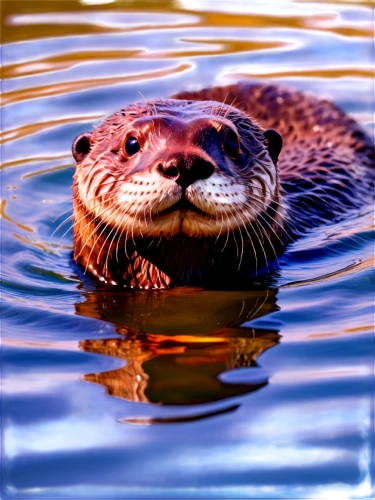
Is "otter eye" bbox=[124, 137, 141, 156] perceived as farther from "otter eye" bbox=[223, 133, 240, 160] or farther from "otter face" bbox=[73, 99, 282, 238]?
"otter eye" bbox=[223, 133, 240, 160]

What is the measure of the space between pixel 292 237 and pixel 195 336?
1.49 metres

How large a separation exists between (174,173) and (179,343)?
78 centimetres

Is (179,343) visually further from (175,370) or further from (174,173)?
(174,173)

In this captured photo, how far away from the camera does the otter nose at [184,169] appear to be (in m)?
4.77

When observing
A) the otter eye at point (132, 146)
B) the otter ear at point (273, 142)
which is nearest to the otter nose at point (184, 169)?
the otter eye at point (132, 146)

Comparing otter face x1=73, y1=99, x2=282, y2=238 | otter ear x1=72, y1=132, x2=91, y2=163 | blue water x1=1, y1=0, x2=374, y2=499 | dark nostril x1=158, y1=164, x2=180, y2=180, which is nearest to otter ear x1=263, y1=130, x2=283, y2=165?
otter face x1=73, y1=99, x2=282, y2=238

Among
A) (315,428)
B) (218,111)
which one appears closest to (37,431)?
(315,428)

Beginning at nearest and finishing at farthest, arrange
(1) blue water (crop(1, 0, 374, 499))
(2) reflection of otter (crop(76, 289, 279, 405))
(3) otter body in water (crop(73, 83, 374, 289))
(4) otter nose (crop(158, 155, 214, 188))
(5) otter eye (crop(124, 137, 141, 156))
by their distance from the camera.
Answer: (1) blue water (crop(1, 0, 374, 499)), (2) reflection of otter (crop(76, 289, 279, 405)), (4) otter nose (crop(158, 155, 214, 188)), (3) otter body in water (crop(73, 83, 374, 289)), (5) otter eye (crop(124, 137, 141, 156))

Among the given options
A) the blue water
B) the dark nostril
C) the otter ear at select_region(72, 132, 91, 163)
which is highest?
the otter ear at select_region(72, 132, 91, 163)

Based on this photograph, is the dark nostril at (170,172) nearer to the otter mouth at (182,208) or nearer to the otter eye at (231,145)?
the otter mouth at (182,208)

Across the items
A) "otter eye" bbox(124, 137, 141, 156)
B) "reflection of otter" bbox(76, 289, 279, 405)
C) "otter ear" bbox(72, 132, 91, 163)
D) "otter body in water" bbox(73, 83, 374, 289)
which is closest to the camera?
"reflection of otter" bbox(76, 289, 279, 405)

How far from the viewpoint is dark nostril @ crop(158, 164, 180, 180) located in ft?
15.7

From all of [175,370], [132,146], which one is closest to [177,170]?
[132,146]

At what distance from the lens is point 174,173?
15.7 ft
